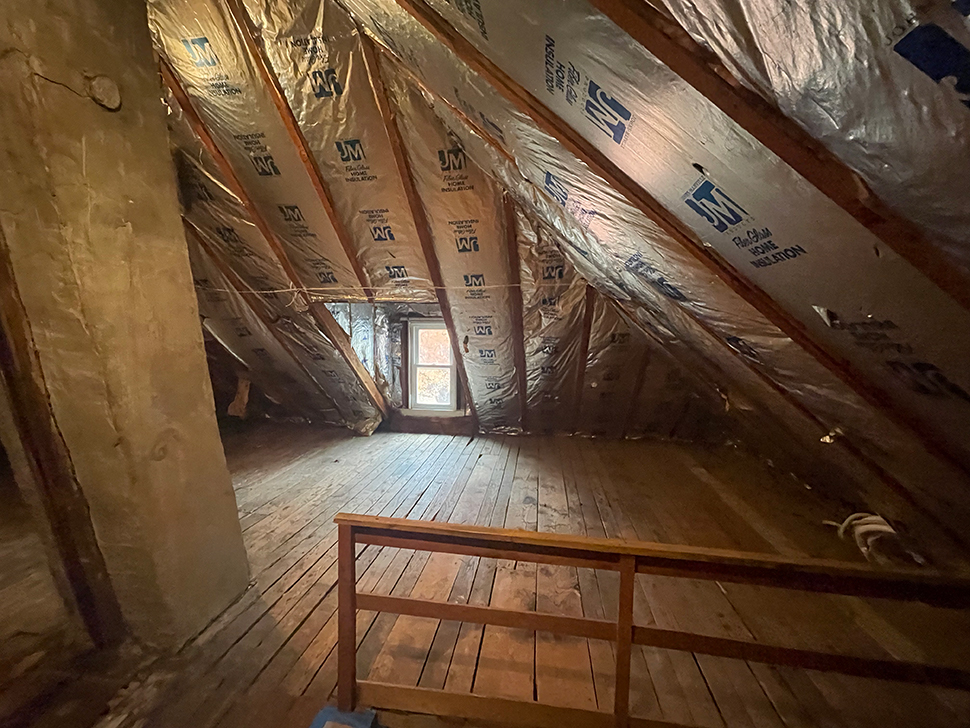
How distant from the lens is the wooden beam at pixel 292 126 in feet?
7.27

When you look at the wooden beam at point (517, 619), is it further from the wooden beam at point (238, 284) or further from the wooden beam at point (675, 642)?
the wooden beam at point (238, 284)

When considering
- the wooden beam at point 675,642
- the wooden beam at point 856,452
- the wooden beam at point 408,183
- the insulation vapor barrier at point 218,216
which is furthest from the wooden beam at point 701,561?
the insulation vapor barrier at point 218,216

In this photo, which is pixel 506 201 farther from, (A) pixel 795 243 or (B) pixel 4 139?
(B) pixel 4 139

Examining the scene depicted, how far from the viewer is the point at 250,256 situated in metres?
3.47

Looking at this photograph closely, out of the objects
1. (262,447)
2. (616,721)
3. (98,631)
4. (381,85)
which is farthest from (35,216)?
(262,447)

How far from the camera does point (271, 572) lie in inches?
88.5

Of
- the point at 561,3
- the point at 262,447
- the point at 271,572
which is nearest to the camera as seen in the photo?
the point at 561,3

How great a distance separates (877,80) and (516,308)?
296 cm

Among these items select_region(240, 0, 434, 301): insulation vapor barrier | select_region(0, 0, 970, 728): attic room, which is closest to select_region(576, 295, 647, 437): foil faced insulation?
select_region(0, 0, 970, 728): attic room

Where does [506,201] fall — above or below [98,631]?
above

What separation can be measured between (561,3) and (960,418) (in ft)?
5.03

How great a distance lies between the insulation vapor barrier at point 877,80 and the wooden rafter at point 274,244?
2909mm

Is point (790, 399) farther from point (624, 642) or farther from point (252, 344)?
point (252, 344)

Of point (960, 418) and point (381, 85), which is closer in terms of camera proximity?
point (960, 418)
